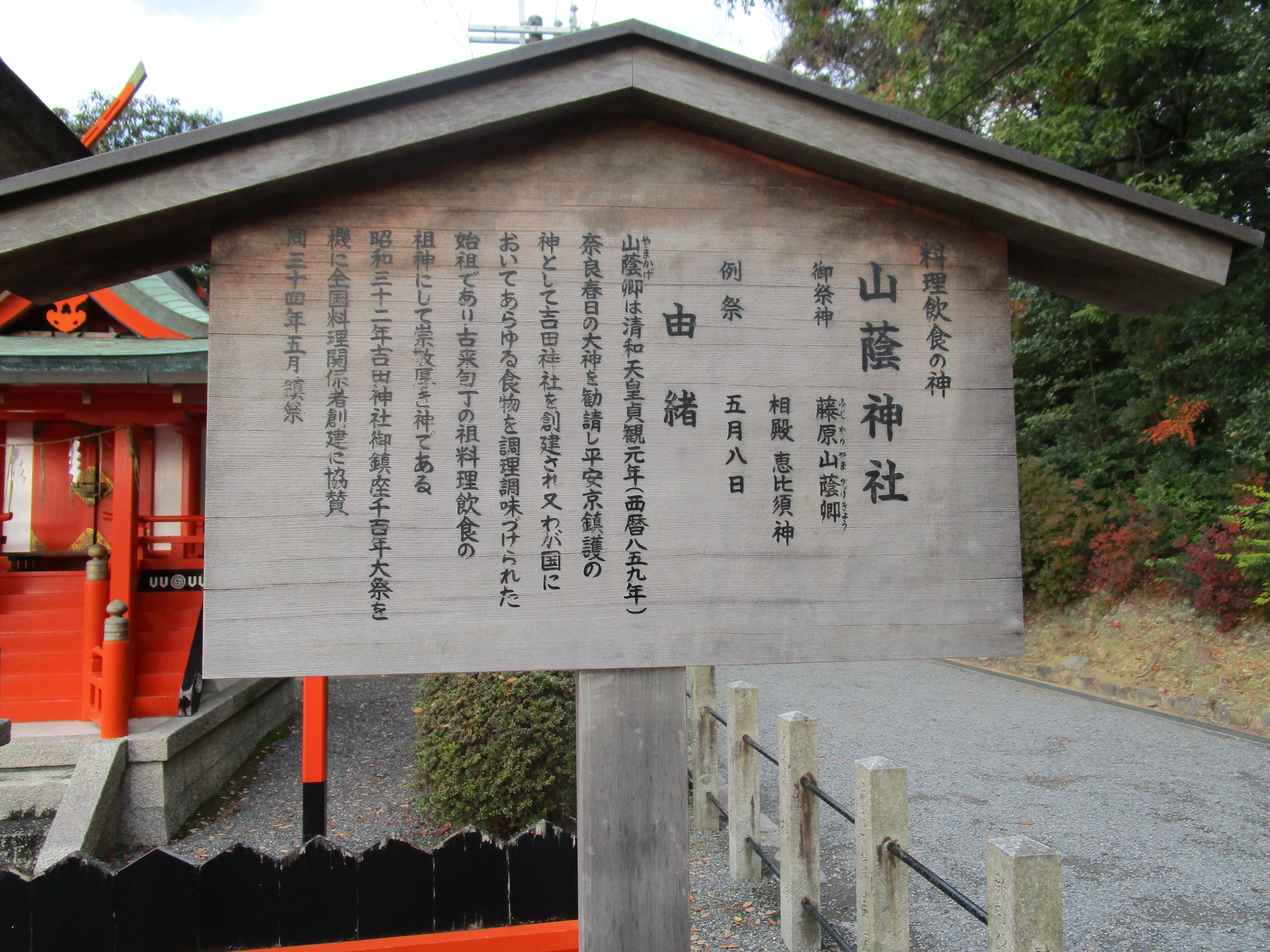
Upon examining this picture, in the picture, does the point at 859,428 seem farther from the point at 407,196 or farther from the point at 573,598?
the point at 407,196

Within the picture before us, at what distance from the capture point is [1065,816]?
6004 mm

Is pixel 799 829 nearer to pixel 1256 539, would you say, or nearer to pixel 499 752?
pixel 499 752

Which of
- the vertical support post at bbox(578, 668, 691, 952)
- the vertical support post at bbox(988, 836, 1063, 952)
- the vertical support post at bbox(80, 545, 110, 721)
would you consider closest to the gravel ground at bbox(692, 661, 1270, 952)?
Result: the vertical support post at bbox(988, 836, 1063, 952)

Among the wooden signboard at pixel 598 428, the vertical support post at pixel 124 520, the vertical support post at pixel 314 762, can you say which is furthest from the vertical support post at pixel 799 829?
the vertical support post at pixel 124 520

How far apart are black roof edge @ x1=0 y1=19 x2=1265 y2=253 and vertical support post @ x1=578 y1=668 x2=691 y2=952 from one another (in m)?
1.58

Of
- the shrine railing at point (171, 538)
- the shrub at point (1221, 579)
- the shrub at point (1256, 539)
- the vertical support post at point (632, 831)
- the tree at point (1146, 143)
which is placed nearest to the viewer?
the vertical support post at point (632, 831)

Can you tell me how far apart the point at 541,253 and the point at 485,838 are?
257 cm

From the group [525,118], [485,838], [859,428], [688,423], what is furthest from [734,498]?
[485,838]

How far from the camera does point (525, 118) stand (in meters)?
2.05

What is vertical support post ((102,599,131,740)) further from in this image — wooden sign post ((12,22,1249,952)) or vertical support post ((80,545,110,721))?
wooden sign post ((12,22,1249,952))

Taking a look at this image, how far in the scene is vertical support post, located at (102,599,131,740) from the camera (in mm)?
Result: 6215

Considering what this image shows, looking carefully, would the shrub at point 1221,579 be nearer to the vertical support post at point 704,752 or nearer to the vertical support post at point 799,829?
the vertical support post at point 704,752

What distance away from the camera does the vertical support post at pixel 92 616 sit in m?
6.64

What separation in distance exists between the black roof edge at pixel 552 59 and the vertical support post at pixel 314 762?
4403mm
